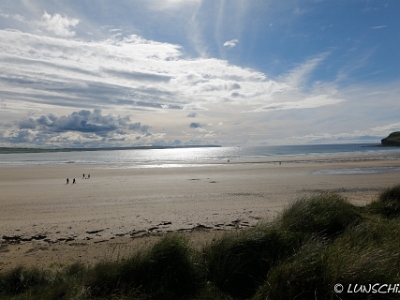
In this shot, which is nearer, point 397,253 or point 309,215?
point 397,253

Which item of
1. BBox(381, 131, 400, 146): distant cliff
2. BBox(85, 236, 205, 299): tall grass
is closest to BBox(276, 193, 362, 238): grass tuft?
Answer: BBox(85, 236, 205, 299): tall grass

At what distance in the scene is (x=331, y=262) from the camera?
4.43 meters

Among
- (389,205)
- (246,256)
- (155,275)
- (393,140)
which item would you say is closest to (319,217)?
(246,256)

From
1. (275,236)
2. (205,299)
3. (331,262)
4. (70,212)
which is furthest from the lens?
(70,212)

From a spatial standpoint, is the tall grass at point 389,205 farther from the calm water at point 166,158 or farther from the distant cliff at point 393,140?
the distant cliff at point 393,140

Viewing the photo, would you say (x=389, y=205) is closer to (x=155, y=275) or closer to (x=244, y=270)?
(x=244, y=270)

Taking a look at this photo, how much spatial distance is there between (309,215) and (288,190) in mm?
12523

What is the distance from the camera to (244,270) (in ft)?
18.1

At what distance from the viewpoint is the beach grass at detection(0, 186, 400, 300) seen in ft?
13.9

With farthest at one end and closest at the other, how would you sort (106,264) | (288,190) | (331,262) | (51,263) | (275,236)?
(288,190) → (51,263) → (275,236) → (106,264) → (331,262)

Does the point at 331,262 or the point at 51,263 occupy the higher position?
the point at 331,262

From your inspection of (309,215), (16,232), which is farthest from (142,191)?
(309,215)

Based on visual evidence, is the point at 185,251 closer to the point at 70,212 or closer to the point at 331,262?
the point at 331,262

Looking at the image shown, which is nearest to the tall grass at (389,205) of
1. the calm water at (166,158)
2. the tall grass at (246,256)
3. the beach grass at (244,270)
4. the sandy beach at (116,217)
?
the beach grass at (244,270)
